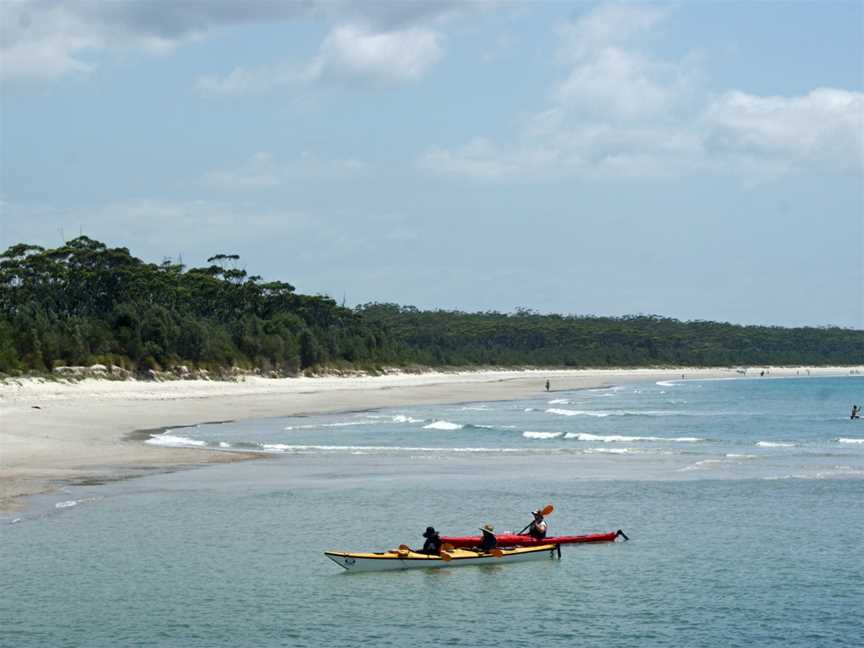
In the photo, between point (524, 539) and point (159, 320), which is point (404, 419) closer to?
point (159, 320)

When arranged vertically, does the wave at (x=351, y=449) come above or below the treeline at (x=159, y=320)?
below

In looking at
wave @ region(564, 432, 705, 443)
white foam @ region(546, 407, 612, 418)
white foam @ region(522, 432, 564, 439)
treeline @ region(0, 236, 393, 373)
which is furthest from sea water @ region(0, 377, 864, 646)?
treeline @ region(0, 236, 393, 373)

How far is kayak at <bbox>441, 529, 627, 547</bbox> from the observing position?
24.9 metres

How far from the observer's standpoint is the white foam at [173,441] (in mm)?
46750

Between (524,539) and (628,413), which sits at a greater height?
(628,413)

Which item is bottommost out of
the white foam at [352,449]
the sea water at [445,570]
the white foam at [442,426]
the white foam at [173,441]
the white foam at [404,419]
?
the sea water at [445,570]

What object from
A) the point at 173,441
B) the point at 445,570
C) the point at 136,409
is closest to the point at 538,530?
the point at 445,570

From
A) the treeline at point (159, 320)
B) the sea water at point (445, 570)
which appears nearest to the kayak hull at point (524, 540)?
the sea water at point (445, 570)

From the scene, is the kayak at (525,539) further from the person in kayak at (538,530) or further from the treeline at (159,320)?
the treeline at (159,320)

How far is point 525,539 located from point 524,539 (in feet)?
0.07

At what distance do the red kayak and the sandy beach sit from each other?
12086 mm

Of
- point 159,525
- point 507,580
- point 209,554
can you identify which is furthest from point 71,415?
point 507,580

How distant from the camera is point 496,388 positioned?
118625mm

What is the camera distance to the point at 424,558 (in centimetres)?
2355
